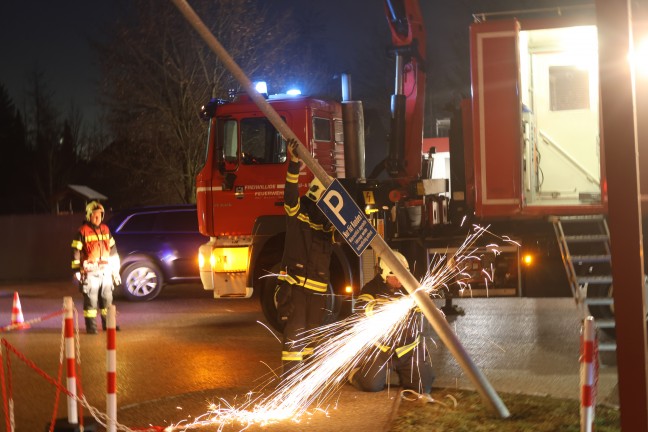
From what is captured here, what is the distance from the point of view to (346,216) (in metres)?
6.59

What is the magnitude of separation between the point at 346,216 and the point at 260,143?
5389 mm

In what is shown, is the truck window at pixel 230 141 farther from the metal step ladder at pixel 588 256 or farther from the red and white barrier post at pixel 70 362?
the red and white barrier post at pixel 70 362

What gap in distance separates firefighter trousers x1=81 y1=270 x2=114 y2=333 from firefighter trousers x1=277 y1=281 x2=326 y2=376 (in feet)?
15.0

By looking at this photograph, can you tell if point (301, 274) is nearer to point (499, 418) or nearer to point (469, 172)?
point (499, 418)

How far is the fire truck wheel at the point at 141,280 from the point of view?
16234 millimetres

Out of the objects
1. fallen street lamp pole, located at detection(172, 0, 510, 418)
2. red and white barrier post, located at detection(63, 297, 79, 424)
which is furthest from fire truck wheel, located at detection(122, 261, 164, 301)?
fallen street lamp pole, located at detection(172, 0, 510, 418)

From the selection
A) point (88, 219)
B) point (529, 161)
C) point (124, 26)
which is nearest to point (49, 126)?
point (124, 26)

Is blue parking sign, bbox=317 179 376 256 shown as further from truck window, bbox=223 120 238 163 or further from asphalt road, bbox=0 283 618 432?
truck window, bbox=223 120 238 163

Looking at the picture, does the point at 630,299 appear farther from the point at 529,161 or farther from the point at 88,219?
the point at 88,219

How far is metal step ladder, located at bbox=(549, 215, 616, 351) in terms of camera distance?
30.1 ft

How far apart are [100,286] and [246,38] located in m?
15.4

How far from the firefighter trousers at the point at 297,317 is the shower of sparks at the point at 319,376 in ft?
0.19

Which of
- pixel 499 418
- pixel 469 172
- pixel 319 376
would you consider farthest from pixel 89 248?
pixel 499 418

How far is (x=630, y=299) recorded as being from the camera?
481cm
